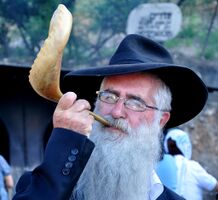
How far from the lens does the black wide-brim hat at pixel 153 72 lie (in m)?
2.00

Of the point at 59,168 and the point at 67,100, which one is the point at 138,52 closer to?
the point at 67,100

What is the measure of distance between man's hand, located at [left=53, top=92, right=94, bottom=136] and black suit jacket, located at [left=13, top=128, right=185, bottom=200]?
2 cm

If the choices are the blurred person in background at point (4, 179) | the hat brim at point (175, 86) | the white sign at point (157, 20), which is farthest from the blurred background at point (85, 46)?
the hat brim at point (175, 86)

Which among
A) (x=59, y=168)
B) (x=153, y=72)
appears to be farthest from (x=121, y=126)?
(x=59, y=168)

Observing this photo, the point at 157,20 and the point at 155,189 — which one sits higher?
the point at 155,189

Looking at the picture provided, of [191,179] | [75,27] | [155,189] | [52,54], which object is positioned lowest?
[75,27]

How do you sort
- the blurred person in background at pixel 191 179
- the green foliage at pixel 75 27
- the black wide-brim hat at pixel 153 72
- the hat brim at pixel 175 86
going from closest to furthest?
the black wide-brim hat at pixel 153 72, the hat brim at pixel 175 86, the blurred person in background at pixel 191 179, the green foliage at pixel 75 27

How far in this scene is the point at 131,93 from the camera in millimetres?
1973

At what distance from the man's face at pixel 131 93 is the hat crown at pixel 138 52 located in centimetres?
9

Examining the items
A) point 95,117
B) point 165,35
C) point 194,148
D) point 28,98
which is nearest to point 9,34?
point 28,98

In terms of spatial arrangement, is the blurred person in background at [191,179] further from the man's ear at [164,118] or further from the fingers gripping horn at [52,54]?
the fingers gripping horn at [52,54]

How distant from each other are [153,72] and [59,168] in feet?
2.39

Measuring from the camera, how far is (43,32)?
23.3 feet

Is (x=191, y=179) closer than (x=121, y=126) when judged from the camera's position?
No
